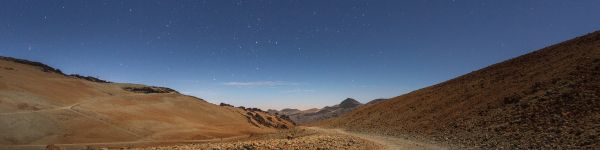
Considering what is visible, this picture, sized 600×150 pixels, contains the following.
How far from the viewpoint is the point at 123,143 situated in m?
44.2

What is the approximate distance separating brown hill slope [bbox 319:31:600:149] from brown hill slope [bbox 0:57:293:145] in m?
25.6

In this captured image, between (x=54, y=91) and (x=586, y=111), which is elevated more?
(x=54, y=91)

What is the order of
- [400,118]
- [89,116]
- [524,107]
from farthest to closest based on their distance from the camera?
[400,118] → [89,116] → [524,107]

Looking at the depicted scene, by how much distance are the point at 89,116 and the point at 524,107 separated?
45.5m

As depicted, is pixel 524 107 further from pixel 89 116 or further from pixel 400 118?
pixel 89 116

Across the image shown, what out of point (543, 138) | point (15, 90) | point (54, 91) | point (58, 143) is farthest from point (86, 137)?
point (543, 138)

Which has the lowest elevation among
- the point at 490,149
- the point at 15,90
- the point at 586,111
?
the point at 490,149

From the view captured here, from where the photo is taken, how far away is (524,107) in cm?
3262

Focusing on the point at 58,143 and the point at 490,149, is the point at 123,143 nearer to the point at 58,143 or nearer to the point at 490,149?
the point at 58,143

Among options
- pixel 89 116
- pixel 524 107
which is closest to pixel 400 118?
pixel 524 107

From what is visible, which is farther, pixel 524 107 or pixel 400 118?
pixel 400 118

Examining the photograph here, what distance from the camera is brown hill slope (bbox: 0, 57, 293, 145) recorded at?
43125 millimetres

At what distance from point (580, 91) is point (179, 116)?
5116 cm

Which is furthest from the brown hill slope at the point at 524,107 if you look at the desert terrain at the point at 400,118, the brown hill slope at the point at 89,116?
the brown hill slope at the point at 89,116
